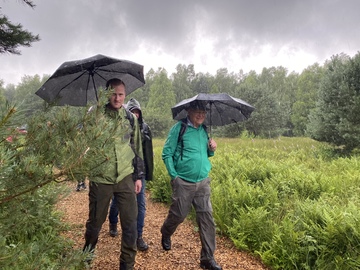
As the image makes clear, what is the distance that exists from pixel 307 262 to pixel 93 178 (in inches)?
119

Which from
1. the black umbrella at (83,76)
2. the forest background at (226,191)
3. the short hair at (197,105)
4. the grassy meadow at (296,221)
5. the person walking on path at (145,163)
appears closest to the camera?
the forest background at (226,191)

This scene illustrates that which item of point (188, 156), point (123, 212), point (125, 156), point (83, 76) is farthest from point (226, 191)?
point (83, 76)

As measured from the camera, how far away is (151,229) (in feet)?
16.4

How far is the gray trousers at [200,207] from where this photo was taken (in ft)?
11.4

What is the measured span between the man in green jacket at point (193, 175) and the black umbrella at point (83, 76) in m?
0.89

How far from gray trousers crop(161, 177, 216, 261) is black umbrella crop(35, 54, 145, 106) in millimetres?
1492

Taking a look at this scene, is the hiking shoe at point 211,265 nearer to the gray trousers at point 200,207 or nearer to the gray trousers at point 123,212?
the gray trousers at point 200,207

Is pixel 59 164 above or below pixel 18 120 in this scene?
below

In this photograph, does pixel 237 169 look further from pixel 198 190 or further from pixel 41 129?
pixel 41 129

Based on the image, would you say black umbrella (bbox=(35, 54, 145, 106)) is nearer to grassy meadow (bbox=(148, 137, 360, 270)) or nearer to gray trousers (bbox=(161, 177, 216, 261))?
gray trousers (bbox=(161, 177, 216, 261))

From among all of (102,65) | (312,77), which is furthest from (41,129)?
(312,77)

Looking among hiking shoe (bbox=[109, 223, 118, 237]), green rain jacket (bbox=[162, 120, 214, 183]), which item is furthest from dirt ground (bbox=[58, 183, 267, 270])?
green rain jacket (bbox=[162, 120, 214, 183])

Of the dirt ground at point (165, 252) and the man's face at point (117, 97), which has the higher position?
the man's face at point (117, 97)

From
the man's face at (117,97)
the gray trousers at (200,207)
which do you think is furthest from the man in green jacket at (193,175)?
the man's face at (117,97)
